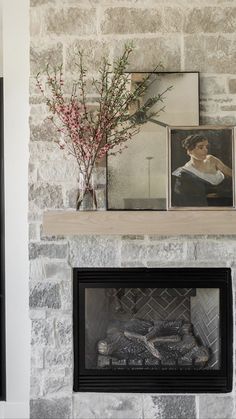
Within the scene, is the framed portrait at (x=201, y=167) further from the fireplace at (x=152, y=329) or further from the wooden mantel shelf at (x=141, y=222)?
the fireplace at (x=152, y=329)

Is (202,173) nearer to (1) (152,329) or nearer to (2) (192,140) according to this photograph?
(2) (192,140)

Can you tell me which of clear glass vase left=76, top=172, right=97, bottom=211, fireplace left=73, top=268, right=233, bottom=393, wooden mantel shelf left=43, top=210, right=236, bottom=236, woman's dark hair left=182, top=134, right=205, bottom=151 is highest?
woman's dark hair left=182, top=134, right=205, bottom=151

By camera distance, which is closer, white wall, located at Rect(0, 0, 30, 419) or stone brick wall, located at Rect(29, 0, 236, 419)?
stone brick wall, located at Rect(29, 0, 236, 419)

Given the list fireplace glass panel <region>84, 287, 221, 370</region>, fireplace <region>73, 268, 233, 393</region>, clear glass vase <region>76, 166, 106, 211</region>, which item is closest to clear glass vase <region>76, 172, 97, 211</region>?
clear glass vase <region>76, 166, 106, 211</region>

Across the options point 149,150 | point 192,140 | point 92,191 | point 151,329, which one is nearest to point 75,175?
point 92,191

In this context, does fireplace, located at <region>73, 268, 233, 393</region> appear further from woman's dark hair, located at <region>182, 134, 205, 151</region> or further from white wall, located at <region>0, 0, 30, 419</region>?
woman's dark hair, located at <region>182, 134, 205, 151</region>

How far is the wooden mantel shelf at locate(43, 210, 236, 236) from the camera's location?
9.43ft

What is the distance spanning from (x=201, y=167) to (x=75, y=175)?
2.40ft

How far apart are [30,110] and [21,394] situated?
5.72 ft

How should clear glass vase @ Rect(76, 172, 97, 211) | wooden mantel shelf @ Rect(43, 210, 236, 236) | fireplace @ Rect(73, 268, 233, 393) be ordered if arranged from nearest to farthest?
wooden mantel shelf @ Rect(43, 210, 236, 236) < clear glass vase @ Rect(76, 172, 97, 211) < fireplace @ Rect(73, 268, 233, 393)

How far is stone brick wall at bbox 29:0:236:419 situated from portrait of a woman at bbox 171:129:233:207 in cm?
16

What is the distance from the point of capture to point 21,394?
3281mm

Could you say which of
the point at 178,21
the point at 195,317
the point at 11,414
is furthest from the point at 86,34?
the point at 11,414

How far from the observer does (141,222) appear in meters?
2.88
